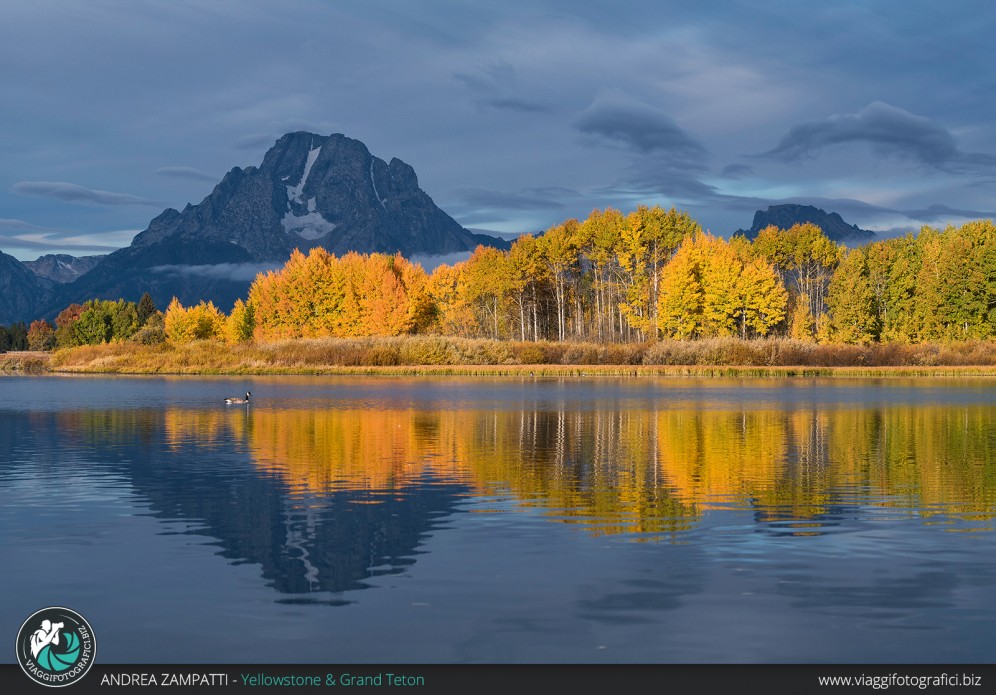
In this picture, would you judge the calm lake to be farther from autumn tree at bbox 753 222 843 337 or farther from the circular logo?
autumn tree at bbox 753 222 843 337

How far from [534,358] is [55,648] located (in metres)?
90.6

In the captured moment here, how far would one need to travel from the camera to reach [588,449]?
99.8ft

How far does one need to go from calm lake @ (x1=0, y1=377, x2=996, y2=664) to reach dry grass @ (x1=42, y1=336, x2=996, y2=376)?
5212 cm

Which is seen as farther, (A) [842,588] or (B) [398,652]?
(A) [842,588]

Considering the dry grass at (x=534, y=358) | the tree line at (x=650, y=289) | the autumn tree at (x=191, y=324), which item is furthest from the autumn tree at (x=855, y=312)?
the autumn tree at (x=191, y=324)

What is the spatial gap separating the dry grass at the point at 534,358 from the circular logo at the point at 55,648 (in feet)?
247

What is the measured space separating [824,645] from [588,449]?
64.5ft

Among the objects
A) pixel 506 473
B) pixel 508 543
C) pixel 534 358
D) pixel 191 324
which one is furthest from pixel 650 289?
pixel 508 543

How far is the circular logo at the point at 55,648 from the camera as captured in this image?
9.84m

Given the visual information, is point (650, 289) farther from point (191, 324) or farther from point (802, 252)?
point (191, 324)

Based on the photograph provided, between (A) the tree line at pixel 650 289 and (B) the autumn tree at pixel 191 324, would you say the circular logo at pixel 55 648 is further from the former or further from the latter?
(B) the autumn tree at pixel 191 324

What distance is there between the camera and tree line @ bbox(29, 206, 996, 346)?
111 metres

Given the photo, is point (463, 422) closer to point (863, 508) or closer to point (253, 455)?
point (253, 455)

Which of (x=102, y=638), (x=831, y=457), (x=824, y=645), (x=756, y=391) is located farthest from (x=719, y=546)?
(x=756, y=391)
